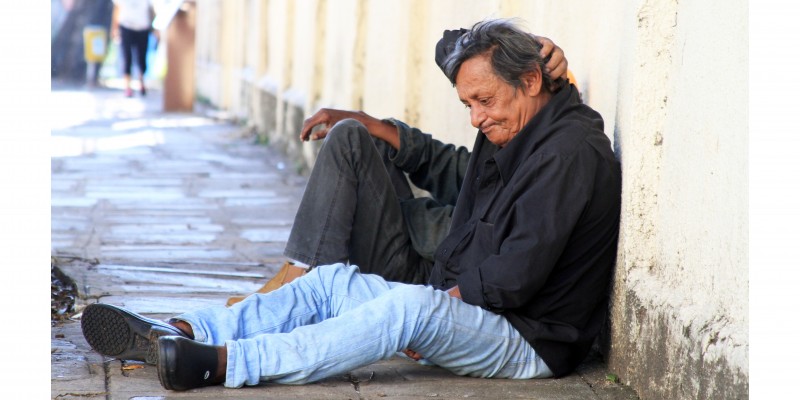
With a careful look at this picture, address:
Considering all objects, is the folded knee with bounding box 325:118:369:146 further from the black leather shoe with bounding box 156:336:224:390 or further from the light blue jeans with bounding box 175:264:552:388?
the black leather shoe with bounding box 156:336:224:390

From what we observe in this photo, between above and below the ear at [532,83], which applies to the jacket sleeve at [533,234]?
below

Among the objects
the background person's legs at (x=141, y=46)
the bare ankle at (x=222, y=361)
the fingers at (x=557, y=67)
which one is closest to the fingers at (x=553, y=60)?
the fingers at (x=557, y=67)

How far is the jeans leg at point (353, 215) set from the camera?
4.12 meters

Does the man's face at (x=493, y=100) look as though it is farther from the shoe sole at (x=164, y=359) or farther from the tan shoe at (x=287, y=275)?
the shoe sole at (x=164, y=359)

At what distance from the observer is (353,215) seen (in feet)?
13.7

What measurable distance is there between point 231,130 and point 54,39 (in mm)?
9671

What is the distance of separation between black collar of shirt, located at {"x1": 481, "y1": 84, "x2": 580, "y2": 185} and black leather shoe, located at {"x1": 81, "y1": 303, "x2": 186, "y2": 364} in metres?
1.14

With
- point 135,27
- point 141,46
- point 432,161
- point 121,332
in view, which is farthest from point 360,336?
point 141,46

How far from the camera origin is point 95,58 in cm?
2047

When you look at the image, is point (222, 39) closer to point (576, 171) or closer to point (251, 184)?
point (251, 184)

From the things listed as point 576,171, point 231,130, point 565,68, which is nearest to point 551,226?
point 576,171

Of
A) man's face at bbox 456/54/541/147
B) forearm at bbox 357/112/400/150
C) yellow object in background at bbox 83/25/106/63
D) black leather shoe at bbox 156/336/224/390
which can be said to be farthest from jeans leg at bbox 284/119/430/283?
yellow object in background at bbox 83/25/106/63

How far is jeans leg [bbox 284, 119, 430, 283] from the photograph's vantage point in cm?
412

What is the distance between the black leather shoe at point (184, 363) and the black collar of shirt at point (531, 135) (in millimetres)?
1068
